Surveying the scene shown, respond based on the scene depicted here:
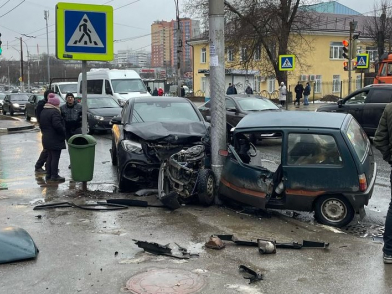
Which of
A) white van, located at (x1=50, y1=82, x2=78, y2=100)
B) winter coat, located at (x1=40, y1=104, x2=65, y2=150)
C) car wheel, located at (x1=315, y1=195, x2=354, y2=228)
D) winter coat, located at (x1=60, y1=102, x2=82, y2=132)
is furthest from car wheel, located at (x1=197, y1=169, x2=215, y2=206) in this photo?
white van, located at (x1=50, y1=82, x2=78, y2=100)

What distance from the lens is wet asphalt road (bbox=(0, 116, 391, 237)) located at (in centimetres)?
696

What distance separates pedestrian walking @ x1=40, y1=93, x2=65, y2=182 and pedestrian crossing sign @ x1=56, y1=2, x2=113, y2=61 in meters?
1.35

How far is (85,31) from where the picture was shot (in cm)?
840

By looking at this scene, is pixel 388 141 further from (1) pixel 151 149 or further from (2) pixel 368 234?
(1) pixel 151 149

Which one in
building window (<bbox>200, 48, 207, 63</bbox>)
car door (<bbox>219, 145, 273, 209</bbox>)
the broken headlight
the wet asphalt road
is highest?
building window (<bbox>200, 48, 207, 63</bbox>)

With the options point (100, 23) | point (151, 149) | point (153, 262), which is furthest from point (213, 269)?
point (100, 23)

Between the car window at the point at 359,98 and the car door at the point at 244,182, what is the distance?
9.38m

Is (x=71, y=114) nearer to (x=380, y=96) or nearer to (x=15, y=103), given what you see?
(x=380, y=96)

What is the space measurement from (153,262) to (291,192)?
2411 mm

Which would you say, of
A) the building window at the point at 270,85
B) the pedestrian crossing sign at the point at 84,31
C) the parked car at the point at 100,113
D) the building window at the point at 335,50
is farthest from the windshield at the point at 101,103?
the building window at the point at 335,50

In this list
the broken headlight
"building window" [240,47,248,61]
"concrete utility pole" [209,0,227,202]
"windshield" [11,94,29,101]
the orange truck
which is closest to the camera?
"concrete utility pole" [209,0,227,202]

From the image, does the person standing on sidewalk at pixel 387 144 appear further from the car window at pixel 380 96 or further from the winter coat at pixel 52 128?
the car window at pixel 380 96

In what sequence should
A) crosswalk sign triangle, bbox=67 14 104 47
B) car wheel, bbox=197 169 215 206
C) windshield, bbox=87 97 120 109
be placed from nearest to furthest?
car wheel, bbox=197 169 215 206
crosswalk sign triangle, bbox=67 14 104 47
windshield, bbox=87 97 120 109

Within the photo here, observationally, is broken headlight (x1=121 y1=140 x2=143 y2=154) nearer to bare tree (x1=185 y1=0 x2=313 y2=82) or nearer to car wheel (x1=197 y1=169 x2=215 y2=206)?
car wheel (x1=197 y1=169 x2=215 y2=206)
